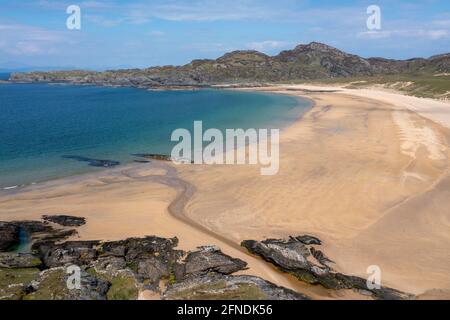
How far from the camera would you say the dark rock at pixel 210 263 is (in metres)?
14.8

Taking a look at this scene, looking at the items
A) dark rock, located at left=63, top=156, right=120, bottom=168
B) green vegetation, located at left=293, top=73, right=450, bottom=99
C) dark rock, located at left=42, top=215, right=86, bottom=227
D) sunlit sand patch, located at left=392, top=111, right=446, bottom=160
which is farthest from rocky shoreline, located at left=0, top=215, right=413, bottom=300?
green vegetation, located at left=293, top=73, right=450, bottom=99

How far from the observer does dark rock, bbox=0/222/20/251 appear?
17173 mm

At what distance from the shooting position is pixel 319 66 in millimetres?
175000

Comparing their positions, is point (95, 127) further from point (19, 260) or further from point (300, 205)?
point (19, 260)

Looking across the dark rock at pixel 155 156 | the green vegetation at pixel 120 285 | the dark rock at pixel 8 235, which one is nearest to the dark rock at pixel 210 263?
the green vegetation at pixel 120 285

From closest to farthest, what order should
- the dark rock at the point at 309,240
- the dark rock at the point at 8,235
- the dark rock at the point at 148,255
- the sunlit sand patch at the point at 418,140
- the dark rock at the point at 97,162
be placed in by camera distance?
the dark rock at the point at 148,255 < the dark rock at the point at 8,235 < the dark rock at the point at 309,240 < the dark rock at the point at 97,162 < the sunlit sand patch at the point at 418,140

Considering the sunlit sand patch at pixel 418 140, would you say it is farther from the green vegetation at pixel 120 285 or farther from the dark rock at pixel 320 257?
the green vegetation at pixel 120 285

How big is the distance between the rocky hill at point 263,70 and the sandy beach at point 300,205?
383 ft

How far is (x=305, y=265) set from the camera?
49.8 ft

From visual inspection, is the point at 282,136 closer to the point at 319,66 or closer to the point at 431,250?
the point at 431,250

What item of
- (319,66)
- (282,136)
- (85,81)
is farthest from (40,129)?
(319,66)

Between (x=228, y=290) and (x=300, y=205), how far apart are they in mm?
10433

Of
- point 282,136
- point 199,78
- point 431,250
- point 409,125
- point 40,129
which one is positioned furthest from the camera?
point 199,78

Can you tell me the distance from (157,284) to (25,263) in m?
4.96
